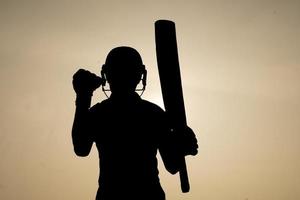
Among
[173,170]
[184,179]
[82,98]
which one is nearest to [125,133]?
[82,98]

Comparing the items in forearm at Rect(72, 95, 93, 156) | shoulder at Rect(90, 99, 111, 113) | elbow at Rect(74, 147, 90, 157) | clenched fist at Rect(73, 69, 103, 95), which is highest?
clenched fist at Rect(73, 69, 103, 95)

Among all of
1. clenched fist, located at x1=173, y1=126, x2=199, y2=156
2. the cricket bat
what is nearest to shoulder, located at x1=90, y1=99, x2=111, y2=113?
the cricket bat

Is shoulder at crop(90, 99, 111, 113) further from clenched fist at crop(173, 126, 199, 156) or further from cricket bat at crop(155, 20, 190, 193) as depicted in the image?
clenched fist at crop(173, 126, 199, 156)

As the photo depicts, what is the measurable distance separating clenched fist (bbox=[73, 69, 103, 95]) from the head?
0.73 ft

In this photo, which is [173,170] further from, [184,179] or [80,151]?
[80,151]

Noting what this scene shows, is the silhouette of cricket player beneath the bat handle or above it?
above

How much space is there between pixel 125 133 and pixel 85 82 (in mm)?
581

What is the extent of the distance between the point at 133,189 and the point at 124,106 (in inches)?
29.6

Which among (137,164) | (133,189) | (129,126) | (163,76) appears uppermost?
(163,76)

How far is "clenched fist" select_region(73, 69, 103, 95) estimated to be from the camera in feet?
8.28

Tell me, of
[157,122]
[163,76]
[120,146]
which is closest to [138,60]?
[163,76]

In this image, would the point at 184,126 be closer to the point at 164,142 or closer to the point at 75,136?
the point at 164,142

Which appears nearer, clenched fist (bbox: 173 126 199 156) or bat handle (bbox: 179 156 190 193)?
clenched fist (bbox: 173 126 199 156)

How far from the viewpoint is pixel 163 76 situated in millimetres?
2836
